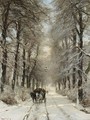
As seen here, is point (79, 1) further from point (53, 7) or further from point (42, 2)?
point (53, 7)

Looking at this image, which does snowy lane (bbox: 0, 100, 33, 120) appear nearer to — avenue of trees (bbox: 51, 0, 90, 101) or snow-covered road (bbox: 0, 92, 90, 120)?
snow-covered road (bbox: 0, 92, 90, 120)

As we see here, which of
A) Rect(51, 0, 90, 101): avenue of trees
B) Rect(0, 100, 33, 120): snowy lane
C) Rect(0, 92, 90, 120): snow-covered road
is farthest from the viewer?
Rect(51, 0, 90, 101): avenue of trees

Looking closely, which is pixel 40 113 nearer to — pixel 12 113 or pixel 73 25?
pixel 12 113

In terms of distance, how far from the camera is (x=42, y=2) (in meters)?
29.7

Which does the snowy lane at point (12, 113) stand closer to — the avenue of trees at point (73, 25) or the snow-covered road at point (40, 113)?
the snow-covered road at point (40, 113)

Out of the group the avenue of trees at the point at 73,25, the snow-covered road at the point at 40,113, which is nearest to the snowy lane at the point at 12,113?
the snow-covered road at the point at 40,113

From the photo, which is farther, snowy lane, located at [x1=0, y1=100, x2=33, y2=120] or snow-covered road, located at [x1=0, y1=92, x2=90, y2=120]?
snow-covered road, located at [x1=0, y1=92, x2=90, y2=120]

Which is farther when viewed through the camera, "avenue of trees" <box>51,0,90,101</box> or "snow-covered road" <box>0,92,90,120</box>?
"avenue of trees" <box>51,0,90,101</box>

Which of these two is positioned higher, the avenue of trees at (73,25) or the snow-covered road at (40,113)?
the avenue of trees at (73,25)

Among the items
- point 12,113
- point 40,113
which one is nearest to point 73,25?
point 40,113

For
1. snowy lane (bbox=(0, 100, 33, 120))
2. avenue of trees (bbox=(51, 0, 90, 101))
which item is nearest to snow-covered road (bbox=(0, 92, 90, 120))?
snowy lane (bbox=(0, 100, 33, 120))

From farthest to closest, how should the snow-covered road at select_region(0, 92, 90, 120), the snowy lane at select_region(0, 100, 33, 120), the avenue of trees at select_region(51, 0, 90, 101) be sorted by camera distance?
the avenue of trees at select_region(51, 0, 90, 101), the snow-covered road at select_region(0, 92, 90, 120), the snowy lane at select_region(0, 100, 33, 120)

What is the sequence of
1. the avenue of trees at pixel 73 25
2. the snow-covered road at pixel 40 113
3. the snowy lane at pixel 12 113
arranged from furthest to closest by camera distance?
the avenue of trees at pixel 73 25 < the snow-covered road at pixel 40 113 < the snowy lane at pixel 12 113

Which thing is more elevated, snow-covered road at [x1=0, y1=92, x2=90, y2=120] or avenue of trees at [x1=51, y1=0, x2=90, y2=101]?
avenue of trees at [x1=51, y1=0, x2=90, y2=101]
